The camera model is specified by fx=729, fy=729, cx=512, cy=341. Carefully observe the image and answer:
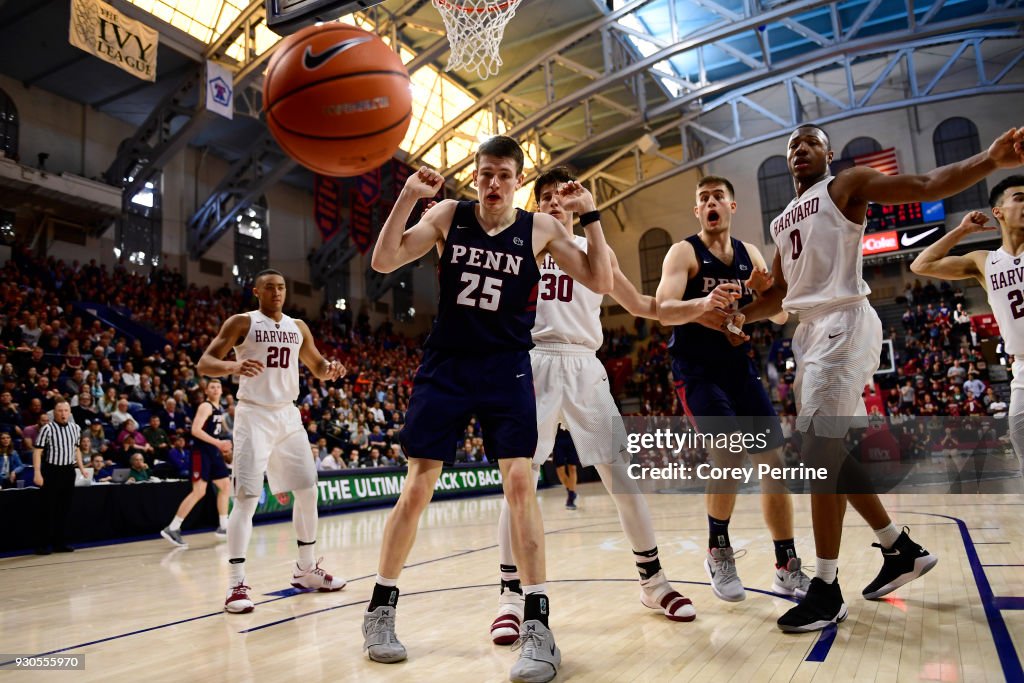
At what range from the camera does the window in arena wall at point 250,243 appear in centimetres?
2141

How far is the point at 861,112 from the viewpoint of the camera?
792 inches

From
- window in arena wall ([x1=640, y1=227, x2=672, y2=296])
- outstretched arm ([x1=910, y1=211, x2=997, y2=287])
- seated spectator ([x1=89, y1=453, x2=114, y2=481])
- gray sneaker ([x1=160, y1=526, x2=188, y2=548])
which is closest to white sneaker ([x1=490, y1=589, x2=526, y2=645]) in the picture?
outstretched arm ([x1=910, y1=211, x2=997, y2=287])

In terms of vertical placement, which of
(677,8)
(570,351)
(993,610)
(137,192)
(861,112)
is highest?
(677,8)

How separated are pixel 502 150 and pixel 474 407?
1.12m

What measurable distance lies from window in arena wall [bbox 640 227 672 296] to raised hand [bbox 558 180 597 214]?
23.9m

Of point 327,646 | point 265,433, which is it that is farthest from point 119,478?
point 327,646

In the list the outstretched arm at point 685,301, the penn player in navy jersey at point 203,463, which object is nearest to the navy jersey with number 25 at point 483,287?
the outstretched arm at point 685,301

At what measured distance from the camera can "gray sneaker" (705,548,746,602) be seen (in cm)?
377

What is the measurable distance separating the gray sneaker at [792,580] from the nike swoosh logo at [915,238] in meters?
20.8

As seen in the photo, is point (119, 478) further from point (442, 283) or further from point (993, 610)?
point (993, 610)

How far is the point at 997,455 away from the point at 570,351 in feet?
33.1

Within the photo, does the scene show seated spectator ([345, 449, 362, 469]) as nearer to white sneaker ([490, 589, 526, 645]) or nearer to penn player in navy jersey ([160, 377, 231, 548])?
penn player in navy jersey ([160, 377, 231, 548])

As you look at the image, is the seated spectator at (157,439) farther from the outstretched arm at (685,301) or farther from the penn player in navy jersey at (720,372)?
the outstretched arm at (685,301)

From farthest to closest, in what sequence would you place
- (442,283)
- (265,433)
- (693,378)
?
(265,433), (693,378), (442,283)
